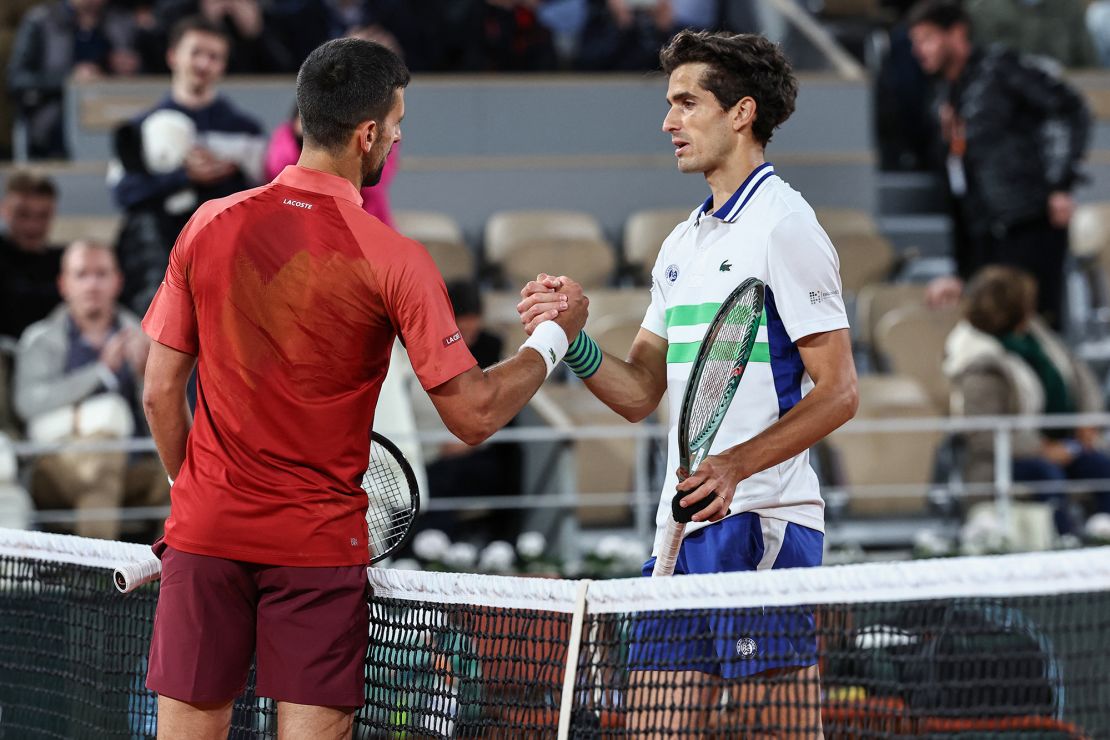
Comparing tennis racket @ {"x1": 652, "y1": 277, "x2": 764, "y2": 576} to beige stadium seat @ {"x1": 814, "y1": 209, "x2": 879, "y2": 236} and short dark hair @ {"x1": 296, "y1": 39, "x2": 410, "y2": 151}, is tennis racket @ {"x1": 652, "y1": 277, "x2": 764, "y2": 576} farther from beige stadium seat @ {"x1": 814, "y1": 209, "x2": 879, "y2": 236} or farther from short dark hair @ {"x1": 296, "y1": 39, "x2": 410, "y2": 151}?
beige stadium seat @ {"x1": 814, "y1": 209, "x2": 879, "y2": 236}

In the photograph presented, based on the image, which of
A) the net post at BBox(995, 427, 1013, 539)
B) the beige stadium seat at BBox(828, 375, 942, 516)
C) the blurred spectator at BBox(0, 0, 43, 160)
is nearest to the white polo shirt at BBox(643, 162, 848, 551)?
the net post at BBox(995, 427, 1013, 539)

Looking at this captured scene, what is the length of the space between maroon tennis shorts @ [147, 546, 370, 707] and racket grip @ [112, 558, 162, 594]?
0.67 feet

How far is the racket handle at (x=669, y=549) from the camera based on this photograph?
309 cm

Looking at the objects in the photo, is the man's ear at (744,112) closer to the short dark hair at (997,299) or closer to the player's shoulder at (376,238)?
the player's shoulder at (376,238)

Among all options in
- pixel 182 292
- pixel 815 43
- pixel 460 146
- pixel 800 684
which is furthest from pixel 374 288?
pixel 815 43

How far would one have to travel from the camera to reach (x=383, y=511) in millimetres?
3531

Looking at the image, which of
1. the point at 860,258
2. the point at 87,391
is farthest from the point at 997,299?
the point at 87,391

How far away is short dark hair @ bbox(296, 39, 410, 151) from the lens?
Result: 3.12 m

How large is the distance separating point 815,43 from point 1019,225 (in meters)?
3.13

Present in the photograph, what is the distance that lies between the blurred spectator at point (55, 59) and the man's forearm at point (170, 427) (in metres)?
7.95

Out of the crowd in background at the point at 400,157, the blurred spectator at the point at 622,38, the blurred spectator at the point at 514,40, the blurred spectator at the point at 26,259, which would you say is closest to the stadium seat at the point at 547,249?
the crowd in background at the point at 400,157

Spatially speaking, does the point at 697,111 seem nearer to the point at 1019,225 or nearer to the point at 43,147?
the point at 1019,225

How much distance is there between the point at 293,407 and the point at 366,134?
0.56 m

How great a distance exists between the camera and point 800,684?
296 cm
